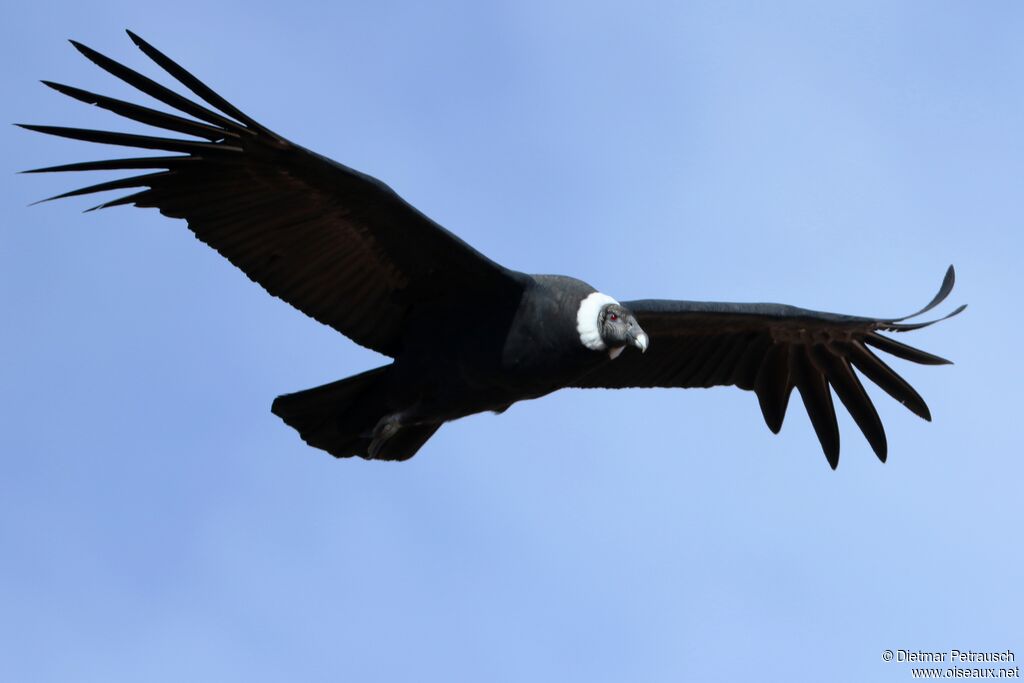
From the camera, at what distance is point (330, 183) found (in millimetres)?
11773

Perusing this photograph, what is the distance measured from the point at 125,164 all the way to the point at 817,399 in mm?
6158

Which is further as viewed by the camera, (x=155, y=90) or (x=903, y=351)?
(x=903, y=351)

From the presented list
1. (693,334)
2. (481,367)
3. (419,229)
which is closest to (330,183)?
(419,229)

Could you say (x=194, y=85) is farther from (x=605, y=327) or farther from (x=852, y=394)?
(x=852, y=394)

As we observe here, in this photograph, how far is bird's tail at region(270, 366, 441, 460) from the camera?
12.8 metres

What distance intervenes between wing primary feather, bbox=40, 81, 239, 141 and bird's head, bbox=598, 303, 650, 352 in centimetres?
268

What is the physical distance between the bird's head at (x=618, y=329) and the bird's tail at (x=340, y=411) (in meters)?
1.64

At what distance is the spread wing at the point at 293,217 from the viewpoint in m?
11.3

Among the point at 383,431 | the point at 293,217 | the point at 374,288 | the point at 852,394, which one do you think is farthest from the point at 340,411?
the point at 852,394

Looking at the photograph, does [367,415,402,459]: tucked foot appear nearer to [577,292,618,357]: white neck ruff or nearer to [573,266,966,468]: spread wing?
[577,292,618,357]: white neck ruff

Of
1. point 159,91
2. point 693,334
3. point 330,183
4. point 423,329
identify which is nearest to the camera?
point 159,91

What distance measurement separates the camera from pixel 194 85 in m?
10.9

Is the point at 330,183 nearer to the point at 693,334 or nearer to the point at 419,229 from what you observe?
the point at 419,229

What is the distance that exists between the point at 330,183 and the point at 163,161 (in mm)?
1057
